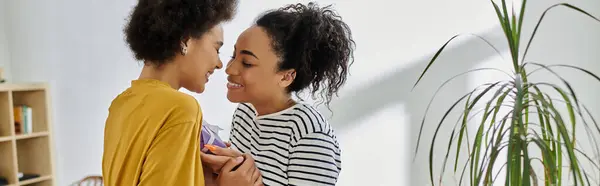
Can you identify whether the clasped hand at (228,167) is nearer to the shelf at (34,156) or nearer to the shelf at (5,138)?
the shelf at (5,138)

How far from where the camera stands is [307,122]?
4.66ft

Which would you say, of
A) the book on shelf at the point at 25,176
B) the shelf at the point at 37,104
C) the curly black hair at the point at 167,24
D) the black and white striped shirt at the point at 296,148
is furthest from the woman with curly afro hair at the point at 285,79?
the book on shelf at the point at 25,176

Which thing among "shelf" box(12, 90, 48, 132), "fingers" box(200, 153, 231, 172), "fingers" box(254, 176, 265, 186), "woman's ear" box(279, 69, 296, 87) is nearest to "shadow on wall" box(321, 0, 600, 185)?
"woman's ear" box(279, 69, 296, 87)

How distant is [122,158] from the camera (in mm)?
1169

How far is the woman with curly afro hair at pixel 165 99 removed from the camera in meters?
1.12

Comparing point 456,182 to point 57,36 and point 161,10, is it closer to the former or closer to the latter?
point 161,10

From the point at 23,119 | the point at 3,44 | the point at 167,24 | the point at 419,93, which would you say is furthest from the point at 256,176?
the point at 3,44

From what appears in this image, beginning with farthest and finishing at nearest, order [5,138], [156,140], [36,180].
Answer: [36,180] < [5,138] < [156,140]

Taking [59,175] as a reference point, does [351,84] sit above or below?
above

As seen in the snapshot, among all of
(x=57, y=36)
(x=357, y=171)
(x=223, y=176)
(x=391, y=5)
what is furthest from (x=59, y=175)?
(x=223, y=176)

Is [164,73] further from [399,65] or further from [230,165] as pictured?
[399,65]

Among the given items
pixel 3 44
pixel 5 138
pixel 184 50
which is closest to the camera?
pixel 184 50

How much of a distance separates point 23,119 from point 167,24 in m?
2.93

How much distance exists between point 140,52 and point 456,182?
1.53 metres
